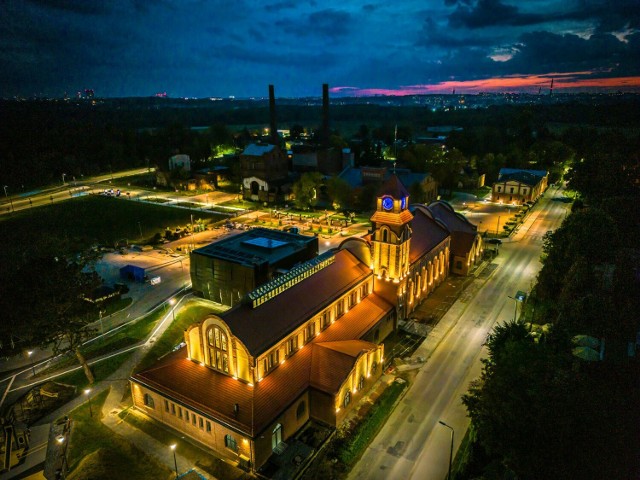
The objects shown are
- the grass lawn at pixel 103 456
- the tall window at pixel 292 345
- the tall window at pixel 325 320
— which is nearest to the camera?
the grass lawn at pixel 103 456

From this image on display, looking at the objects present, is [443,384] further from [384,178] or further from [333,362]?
[384,178]

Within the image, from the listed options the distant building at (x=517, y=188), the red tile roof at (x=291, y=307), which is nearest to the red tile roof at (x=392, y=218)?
the red tile roof at (x=291, y=307)

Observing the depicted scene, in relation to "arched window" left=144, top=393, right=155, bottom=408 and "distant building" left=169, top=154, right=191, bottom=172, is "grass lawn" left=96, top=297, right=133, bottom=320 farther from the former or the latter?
"distant building" left=169, top=154, right=191, bottom=172

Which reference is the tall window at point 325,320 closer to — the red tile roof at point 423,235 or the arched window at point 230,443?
the arched window at point 230,443

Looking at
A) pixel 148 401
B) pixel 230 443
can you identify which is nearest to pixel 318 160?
pixel 148 401

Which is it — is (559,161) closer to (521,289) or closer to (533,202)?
(533,202)

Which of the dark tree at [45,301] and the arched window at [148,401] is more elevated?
the dark tree at [45,301]

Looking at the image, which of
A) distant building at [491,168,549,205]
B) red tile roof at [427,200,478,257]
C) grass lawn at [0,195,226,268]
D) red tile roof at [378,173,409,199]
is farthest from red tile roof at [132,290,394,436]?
distant building at [491,168,549,205]
